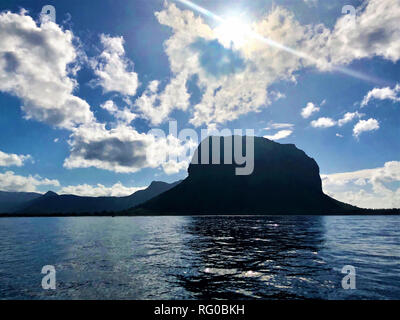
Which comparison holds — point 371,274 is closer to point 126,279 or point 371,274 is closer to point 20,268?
point 126,279

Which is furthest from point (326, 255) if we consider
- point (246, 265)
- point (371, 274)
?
point (246, 265)

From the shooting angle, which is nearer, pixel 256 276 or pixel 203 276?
pixel 256 276

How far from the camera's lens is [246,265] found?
2538 cm

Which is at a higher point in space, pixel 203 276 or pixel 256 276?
pixel 256 276

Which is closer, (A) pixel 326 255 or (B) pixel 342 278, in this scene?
(B) pixel 342 278

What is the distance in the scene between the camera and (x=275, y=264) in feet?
84.9

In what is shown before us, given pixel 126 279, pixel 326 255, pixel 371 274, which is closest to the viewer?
pixel 126 279
